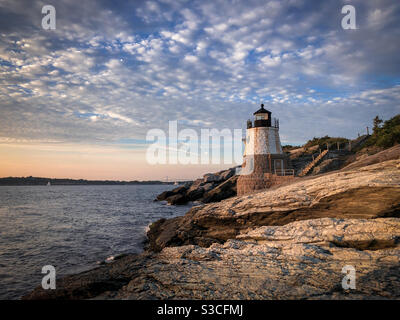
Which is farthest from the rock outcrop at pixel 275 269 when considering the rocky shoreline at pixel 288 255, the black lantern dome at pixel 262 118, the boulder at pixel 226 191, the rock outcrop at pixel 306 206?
the boulder at pixel 226 191

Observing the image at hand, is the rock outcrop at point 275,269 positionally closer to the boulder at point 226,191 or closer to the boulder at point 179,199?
the boulder at point 226,191

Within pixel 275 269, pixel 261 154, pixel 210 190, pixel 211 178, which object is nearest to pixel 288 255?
pixel 275 269

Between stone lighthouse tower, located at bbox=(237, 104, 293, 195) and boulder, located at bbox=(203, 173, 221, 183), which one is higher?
stone lighthouse tower, located at bbox=(237, 104, 293, 195)

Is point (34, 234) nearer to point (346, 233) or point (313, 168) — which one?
point (346, 233)

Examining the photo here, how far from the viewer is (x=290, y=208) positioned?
412 inches

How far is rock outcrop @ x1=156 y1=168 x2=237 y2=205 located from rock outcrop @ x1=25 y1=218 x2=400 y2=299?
31.8 meters

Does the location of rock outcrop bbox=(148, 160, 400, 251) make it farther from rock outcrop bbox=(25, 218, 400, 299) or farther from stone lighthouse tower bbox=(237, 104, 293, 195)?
stone lighthouse tower bbox=(237, 104, 293, 195)

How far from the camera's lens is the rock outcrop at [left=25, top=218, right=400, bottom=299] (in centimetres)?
518

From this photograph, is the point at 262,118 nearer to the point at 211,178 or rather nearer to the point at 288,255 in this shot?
the point at 288,255

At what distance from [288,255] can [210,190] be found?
40.5 m

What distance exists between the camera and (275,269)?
6.31 metres

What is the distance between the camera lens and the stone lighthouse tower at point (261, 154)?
1029 inches

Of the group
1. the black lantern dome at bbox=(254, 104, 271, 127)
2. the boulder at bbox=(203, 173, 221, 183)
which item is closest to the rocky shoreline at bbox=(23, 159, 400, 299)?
the black lantern dome at bbox=(254, 104, 271, 127)
